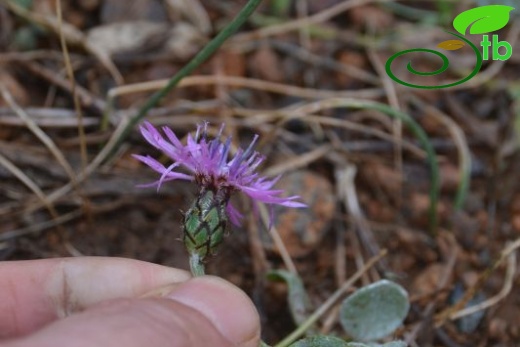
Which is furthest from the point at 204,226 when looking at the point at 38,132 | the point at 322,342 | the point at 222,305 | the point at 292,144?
the point at 292,144

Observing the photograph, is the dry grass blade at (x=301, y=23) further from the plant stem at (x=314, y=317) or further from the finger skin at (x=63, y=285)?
the finger skin at (x=63, y=285)

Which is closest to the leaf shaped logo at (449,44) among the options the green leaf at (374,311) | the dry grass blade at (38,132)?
the green leaf at (374,311)

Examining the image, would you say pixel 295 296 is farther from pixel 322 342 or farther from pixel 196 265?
pixel 196 265

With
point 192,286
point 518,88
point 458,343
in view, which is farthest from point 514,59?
point 192,286

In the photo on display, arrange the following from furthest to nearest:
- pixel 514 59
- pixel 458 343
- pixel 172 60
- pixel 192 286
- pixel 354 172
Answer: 1. pixel 514 59
2. pixel 172 60
3. pixel 354 172
4. pixel 458 343
5. pixel 192 286

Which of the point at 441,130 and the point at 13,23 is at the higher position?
the point at 13,23

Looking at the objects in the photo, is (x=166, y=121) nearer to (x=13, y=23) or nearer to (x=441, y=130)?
(x=13, y=23)
